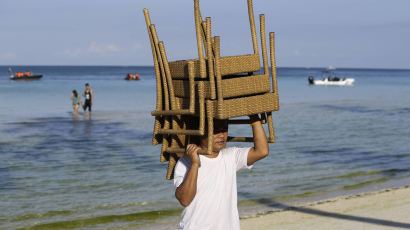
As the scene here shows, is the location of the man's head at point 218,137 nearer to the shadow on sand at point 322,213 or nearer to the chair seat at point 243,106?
the chair seat at point 243,106

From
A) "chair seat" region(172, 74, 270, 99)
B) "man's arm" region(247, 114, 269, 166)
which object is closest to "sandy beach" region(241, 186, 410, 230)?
"man's arm" region(247, 114, 269, 166)

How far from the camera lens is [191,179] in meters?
3.17

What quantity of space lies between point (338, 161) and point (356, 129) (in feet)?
27.3

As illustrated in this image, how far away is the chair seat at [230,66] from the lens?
10.4 feet

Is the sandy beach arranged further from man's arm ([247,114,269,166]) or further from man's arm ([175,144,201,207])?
man's arm ([175,144,201,207])

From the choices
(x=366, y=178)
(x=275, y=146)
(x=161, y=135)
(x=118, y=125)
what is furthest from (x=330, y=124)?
(x=161, y=135)

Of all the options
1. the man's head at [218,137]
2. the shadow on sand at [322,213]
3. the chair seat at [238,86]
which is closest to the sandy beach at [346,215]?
the shadow on sand at [322,213]

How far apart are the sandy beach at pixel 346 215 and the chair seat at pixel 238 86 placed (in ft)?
14.6

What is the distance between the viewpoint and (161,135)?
3.58 m

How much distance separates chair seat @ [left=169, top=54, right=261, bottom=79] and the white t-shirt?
55 cm

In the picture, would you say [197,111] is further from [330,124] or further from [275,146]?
[330,124]

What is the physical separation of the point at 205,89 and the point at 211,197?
0.71m

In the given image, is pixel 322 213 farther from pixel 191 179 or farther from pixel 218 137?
pixel 191 179

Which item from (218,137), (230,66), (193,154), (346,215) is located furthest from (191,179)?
(346,215)
